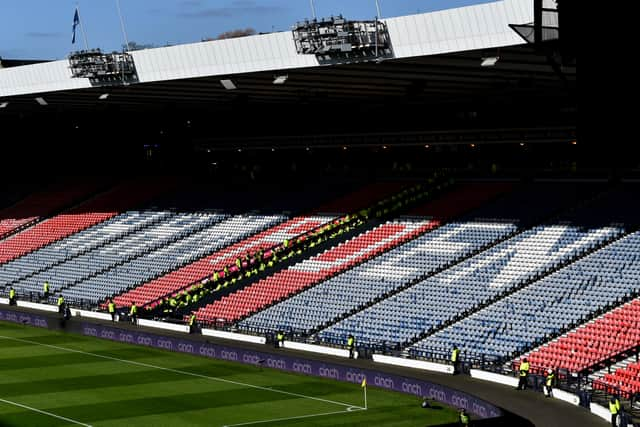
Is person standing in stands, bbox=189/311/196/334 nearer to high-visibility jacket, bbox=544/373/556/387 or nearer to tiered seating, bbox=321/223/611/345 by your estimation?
tiered seating, bbox=321/223/611/345

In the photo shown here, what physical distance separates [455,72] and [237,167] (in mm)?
29060

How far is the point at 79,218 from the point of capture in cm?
7206

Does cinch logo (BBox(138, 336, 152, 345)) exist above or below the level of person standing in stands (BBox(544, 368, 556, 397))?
above

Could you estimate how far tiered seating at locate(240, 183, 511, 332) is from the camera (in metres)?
45.9

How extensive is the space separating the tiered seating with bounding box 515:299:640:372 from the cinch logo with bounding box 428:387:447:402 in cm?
312

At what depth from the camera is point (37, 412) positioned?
33.4m

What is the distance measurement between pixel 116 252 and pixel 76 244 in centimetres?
484

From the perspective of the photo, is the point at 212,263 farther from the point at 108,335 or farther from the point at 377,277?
the point at 377,277

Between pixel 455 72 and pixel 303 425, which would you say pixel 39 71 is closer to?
pixel 455 72

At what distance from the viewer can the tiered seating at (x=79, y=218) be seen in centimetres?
6956

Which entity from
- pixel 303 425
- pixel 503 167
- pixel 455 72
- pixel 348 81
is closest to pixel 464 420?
pixel 303 425

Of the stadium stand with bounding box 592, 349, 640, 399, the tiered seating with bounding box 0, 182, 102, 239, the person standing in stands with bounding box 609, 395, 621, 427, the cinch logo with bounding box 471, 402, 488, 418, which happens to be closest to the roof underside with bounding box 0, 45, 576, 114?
the tiered seating with bounding box 0, 182, 102, 239

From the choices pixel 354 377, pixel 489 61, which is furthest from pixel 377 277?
pixel 489 61

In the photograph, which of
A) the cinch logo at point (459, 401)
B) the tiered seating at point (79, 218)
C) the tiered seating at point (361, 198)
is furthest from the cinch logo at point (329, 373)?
the tiered seating at point (79, 218)
